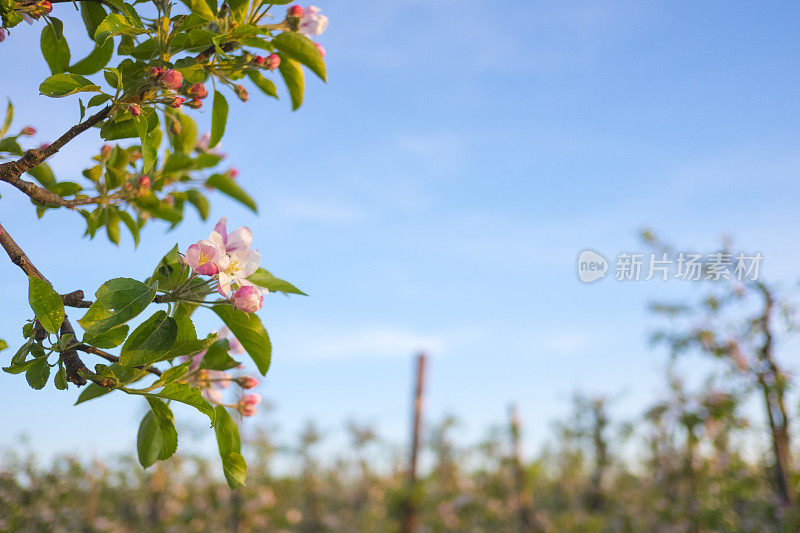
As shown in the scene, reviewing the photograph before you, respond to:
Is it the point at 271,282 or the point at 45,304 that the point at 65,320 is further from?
the point at 271,282

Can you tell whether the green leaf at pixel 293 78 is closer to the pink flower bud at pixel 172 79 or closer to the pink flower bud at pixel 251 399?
the pink flower bud at pixel 172 79

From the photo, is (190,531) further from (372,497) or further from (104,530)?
(372,497)

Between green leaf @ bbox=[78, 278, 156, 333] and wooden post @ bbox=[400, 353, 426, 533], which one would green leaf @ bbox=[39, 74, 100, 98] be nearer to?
green leaf @ bbox=[78, 278, 156, 333]

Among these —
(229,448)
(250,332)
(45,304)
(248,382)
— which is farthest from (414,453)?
(45,304)

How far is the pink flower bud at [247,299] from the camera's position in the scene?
880mm

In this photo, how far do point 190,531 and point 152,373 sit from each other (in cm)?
757

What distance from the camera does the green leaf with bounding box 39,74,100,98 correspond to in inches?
38.0

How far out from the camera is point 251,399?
116cm

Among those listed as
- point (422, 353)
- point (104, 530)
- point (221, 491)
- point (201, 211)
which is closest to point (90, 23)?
point (201, 211)

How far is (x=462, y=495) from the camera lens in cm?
859

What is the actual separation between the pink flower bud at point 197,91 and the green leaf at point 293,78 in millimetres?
130

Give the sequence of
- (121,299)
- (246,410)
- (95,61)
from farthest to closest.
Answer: (246,410)
(95,61)
(121,299)

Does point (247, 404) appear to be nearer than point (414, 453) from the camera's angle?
Yes

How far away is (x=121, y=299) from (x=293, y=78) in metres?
0.47
